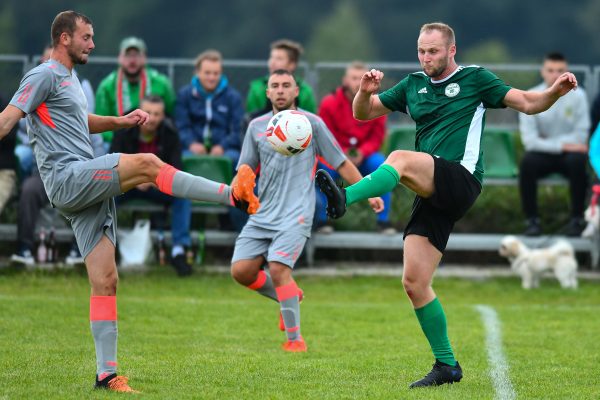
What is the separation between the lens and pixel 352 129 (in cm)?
1423

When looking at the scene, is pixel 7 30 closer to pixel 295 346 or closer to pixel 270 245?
pixel 270 245

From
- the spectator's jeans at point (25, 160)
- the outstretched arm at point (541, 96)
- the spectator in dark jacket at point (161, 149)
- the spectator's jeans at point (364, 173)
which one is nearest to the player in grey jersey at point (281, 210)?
the outstretched arm at point (541, 96)

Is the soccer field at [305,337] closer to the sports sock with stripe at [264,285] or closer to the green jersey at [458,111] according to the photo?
the sports sock with stripe at [264,285]

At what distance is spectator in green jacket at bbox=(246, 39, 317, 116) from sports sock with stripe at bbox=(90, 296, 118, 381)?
19.3ft

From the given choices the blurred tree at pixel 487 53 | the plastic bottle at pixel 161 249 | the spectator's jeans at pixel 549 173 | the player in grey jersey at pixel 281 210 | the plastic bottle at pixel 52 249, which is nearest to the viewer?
the player in grey jersey at pixel 281 210

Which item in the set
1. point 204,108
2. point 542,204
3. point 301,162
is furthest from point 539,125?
point 301,162

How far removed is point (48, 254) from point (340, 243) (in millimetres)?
3450

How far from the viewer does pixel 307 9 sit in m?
66.6

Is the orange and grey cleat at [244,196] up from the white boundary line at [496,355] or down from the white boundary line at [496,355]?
up

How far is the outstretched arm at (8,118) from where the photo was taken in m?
7.11

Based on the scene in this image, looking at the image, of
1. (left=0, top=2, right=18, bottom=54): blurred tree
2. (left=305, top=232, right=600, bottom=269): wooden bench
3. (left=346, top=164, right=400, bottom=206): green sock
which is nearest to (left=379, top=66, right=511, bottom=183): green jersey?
(left=346, top=164, right=400, bottom=206): green sock

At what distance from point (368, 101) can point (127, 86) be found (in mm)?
6856

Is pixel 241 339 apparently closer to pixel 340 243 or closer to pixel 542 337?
pixel 542 337

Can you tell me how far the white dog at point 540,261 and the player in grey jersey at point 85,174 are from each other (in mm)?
7019
